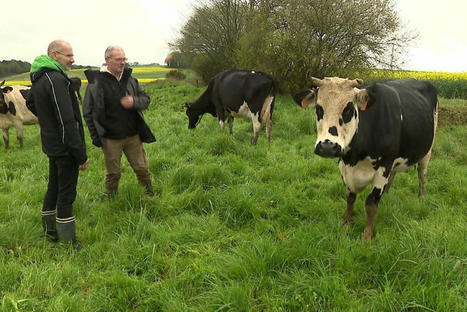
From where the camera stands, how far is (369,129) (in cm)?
342

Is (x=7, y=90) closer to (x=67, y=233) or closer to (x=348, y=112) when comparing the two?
(x=67, y=233)

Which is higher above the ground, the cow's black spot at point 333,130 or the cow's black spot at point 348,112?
the cow's black spot at point 348,112

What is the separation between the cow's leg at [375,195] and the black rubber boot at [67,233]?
10.4ft

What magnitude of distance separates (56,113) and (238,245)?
2295 mm

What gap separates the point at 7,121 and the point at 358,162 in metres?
8.58

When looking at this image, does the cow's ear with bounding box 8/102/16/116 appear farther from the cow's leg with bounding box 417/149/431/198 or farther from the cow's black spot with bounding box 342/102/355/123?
the cow's leg with bounding box 417/149/431/198

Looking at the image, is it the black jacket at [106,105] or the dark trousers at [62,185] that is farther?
the black jacket at [106,105]

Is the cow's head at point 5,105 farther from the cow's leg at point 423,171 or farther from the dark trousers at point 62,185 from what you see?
the cow's leg at point 423,171

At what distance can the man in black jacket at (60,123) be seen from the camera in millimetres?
3139

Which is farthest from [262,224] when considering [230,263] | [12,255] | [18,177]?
[18,177]

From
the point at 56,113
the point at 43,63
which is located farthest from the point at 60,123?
the point at 43,63

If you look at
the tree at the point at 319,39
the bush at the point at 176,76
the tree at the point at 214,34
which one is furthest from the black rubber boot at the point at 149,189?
the bush at the point at 176,76

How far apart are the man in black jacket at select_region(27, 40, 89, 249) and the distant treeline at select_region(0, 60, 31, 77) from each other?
3891 cm

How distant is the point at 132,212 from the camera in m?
4.06
